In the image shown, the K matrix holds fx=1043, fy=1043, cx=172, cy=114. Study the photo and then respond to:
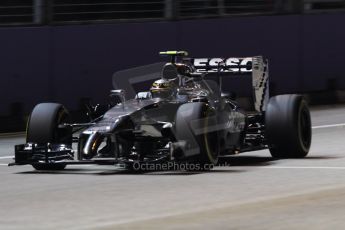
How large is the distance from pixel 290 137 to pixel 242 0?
9364mm

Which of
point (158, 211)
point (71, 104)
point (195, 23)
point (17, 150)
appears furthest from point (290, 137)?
point (195, 23)

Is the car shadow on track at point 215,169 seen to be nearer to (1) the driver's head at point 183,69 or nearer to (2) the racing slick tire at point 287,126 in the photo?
(2) the racing slick tire at point 287,126

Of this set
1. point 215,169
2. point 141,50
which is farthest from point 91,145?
point 141,50

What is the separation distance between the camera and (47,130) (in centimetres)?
1326

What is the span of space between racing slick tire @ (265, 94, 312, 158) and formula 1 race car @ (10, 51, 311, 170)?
0.5 inches

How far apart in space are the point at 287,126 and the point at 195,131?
1.81 metres

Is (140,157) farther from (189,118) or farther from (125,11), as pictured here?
(125,11)

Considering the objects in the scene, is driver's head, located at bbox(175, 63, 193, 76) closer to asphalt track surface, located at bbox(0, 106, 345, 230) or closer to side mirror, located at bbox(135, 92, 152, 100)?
side mirror, located at bbox(135, 92, 152, 100)

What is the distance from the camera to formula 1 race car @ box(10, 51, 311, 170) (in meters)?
12.6

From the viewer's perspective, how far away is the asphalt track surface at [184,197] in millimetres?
9062

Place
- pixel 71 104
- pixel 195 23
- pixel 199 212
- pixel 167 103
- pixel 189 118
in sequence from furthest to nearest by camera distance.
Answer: pixel 195 23, pixel 71 104, pixel 167 103, pixel 189 118, pixel 199 212

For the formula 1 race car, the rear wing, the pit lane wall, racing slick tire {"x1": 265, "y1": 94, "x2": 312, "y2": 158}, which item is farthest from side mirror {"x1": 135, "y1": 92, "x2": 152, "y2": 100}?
the pit lane wall

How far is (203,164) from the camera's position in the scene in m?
12.8

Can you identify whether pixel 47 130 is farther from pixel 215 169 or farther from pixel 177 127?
pixel 215 169
